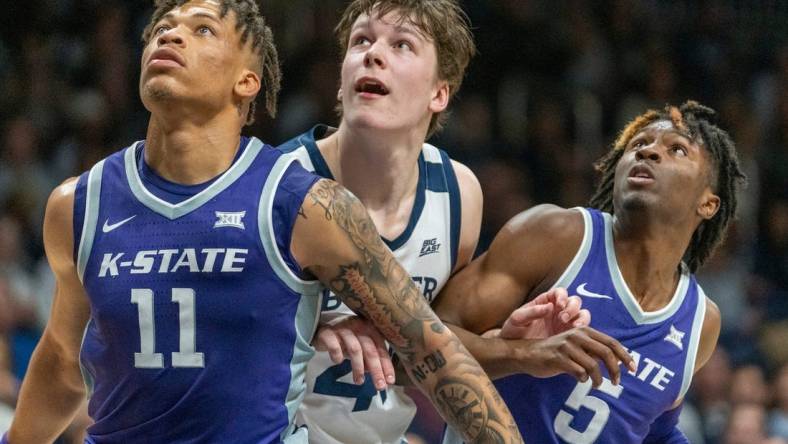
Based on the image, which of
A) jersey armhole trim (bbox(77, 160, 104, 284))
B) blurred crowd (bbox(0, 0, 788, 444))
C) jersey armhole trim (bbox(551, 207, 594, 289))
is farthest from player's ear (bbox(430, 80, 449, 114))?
blurred crowd (bbox(0, 0, 788, 444))

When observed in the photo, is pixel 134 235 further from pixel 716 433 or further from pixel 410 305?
pixel 716 433

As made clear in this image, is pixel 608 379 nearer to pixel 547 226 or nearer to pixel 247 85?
pixel 547 226

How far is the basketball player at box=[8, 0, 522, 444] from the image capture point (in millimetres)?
3125

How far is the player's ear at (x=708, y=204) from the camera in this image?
4.38m

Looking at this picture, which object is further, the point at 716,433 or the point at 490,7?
the point at 490,7

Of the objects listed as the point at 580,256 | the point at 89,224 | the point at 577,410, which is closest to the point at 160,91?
the point at 89,224

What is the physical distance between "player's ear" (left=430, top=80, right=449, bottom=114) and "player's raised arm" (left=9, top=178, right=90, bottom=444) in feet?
4.57

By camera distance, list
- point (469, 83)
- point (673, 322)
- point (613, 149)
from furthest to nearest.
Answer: point (469, 83) → point (613, 149) → point (673, 322)

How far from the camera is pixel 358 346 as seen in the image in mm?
3320

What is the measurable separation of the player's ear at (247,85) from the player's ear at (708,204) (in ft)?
5.72

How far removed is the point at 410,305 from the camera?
3.29 meters

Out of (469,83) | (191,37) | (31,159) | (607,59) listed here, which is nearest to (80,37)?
(31,159)

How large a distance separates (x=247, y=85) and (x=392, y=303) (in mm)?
719

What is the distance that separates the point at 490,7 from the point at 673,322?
5046 mm
